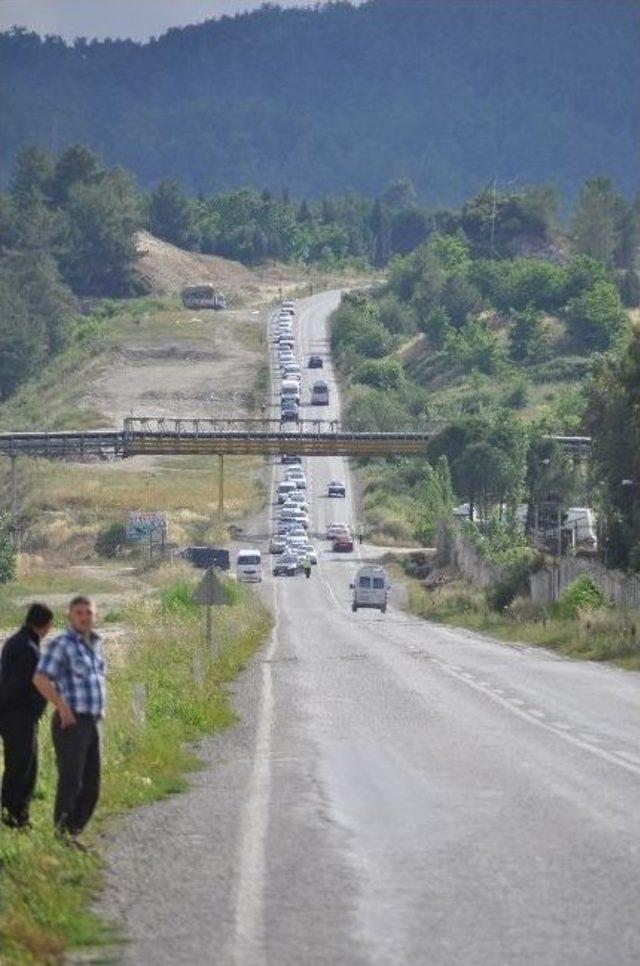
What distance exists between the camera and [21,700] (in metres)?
15.1

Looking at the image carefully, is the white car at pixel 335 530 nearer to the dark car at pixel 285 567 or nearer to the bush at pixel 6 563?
the dark car at pixel 285 567

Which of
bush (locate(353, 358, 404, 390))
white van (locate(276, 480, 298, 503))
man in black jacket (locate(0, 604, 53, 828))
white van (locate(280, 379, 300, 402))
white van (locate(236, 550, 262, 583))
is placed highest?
bush (locate(353, 358, 404, 390))

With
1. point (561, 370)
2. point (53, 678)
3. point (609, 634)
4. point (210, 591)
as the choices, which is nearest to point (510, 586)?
point (609, 634)

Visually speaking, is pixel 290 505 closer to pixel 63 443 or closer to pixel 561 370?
pixel 63 443

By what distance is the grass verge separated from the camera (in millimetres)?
45875

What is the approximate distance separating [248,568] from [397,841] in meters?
81.8

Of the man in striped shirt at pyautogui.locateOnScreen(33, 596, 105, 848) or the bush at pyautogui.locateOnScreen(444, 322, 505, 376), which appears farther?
the bush at pyautogui.locateOnScreen(444, 322, 505, 376)

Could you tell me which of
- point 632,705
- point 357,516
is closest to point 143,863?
point 632,705

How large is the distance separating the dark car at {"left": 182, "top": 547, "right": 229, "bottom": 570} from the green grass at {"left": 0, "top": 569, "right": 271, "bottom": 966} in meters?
54.7

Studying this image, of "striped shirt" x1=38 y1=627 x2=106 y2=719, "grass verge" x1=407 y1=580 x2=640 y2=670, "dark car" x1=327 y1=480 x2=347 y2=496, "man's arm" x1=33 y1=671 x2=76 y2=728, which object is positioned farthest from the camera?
"dark car" x1=327 y1=480 x2=347 y2=496


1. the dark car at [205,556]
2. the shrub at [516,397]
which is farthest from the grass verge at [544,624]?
→ the shrub at [516,397]

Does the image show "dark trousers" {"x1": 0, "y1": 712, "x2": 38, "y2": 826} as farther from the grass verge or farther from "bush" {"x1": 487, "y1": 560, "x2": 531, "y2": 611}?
"bush" {"x1": 487, "y1": 560, "x2": 531, "y2": 611}

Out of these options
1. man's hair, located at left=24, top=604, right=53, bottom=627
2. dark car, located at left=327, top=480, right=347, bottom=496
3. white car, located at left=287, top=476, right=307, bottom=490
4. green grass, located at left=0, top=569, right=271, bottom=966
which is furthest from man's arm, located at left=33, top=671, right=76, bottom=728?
dark car, located at left=327, top=480, right=347, bottom=496

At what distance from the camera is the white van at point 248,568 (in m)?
97.0
